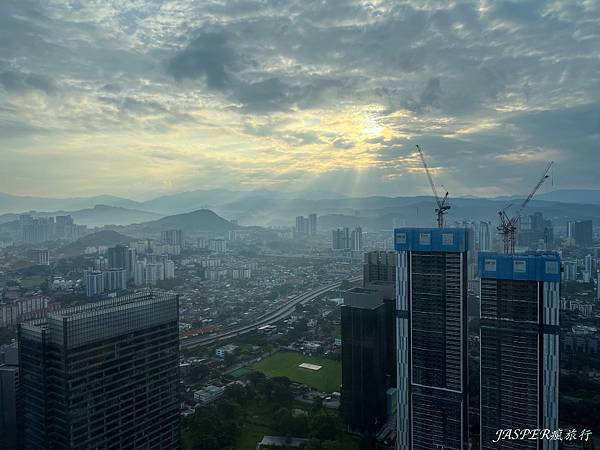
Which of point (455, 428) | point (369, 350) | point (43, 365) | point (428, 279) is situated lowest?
point (455, 428)

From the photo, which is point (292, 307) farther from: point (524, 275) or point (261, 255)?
point (261, 255)

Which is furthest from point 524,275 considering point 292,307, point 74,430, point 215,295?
point 215,295

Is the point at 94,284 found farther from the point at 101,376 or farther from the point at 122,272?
the point at 101,376

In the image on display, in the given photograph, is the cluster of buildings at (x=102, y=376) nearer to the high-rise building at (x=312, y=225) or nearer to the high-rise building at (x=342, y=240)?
the high-rise building at (x=342, y=240)

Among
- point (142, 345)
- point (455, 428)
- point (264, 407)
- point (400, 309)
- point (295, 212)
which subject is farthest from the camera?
point (295, 212)

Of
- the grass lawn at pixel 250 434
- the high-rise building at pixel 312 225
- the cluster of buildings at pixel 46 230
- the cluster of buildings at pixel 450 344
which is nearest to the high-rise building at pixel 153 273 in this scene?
the grass lawn at pixel 250 434

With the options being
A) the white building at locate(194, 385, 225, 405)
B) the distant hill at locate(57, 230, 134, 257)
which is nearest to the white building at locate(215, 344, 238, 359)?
the white building at locate(194, 385, 225, 405)
